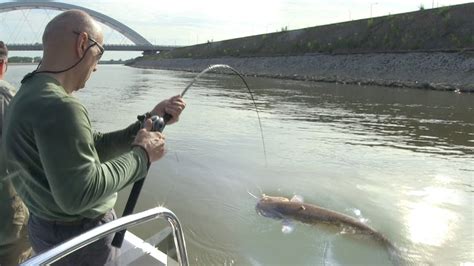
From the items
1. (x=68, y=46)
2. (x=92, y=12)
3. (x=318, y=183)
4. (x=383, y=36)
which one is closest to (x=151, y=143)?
(x=68, y=46)

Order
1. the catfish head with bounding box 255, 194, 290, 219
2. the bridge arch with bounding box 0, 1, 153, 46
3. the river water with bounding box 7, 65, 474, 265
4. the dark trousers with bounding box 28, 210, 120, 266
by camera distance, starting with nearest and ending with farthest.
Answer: the dark trousers with bounding box 28, 210, 120, 266 < the river water with bounding box 7, 65, 474, 265 < the catfish head with bounding box 255, 194, 290, 219 < the bridge arch with bounding box 0, 1, 153, 46

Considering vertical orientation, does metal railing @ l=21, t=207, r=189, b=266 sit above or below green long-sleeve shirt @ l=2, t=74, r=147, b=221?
below

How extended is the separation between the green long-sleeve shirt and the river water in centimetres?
126

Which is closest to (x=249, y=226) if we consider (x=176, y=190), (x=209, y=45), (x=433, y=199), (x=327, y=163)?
(x=176, y=190)

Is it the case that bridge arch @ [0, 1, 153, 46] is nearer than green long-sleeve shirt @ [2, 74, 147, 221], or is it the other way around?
green long-sleeve shirt @ [2, 74, 147, 221]

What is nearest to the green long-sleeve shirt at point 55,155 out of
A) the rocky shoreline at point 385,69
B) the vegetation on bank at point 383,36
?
the rocky shoreline at point 385,69

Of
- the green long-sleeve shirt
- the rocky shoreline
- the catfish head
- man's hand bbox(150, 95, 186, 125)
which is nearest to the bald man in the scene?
the green long-sleeve shirt

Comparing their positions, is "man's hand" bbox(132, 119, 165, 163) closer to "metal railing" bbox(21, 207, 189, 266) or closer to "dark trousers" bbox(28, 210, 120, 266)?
"metal railing" bbox(21, 207, 189, 266)

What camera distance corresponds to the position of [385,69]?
42.2 meters

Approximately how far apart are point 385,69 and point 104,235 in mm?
42503

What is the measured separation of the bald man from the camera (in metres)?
2.04

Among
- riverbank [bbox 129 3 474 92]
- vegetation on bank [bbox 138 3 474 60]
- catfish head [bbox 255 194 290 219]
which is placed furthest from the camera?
vegetation on bank [bbox 138 3 474 60]

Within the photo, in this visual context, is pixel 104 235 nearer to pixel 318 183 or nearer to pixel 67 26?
pixel 67 26

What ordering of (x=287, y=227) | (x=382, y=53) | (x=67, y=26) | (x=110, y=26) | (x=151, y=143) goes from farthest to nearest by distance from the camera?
(x=110, y=26) < (x=382, y=53) < (x=287, y=227) < (x=151, y=143) < (x=67, y=26)
